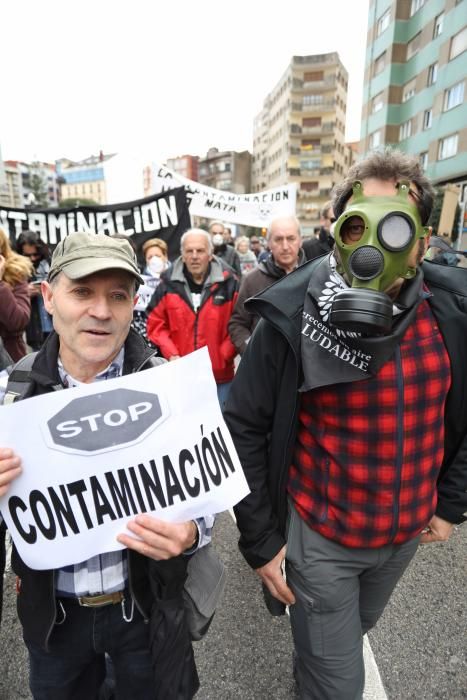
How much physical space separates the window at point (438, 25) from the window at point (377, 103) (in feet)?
20.6

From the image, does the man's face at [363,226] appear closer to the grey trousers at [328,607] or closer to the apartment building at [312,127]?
the grey trousers at [328,607]

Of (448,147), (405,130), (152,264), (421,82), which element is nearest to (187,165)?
(405,130)

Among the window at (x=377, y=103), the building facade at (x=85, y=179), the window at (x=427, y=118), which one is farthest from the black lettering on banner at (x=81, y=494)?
the building facade at (x=85, y=179)

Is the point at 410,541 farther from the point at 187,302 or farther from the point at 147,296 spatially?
the point at 147,296

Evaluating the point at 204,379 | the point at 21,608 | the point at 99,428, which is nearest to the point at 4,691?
the point at 21,608

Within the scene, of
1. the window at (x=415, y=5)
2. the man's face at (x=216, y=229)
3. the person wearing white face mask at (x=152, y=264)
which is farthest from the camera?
the window at (x=415, y=5)

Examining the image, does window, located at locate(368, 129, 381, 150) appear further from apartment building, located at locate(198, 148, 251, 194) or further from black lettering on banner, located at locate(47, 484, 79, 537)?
apartment building, located at locate(198, 148, 251, 194)

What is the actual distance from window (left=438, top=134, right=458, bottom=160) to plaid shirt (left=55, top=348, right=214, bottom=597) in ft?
91.0

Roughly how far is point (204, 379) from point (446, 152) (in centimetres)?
2864

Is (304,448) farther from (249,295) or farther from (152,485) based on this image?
(249,295)

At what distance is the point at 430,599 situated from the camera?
2510mm

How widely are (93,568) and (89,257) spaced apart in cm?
95

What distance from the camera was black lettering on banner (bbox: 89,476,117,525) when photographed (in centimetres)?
116

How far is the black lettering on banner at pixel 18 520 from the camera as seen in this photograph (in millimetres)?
1129
